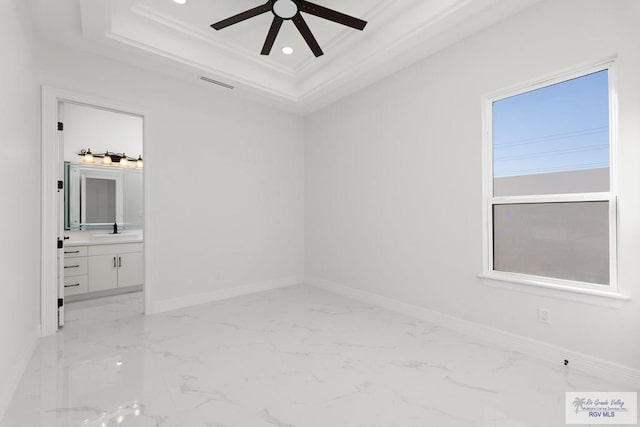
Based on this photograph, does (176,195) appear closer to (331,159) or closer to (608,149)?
(331,159)

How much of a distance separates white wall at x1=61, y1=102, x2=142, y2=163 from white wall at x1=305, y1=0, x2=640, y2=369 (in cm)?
311

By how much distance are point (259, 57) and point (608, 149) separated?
12.2 ft

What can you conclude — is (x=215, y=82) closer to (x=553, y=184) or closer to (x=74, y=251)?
(x=74, y=251)

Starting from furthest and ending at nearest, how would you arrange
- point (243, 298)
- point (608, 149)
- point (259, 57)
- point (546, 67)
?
point (243, 298) → point (259, 57) → point (546, 67) → point (608, 149)

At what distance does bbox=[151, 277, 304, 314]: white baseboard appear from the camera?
3732 millimetres

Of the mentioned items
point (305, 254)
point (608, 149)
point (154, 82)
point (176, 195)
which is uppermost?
point (154, 82)

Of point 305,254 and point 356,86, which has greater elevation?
point 356,86

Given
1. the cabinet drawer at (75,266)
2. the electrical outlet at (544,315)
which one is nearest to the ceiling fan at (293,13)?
the electrical outlet at (544,315)

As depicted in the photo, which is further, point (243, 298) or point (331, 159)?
point (331, 159)

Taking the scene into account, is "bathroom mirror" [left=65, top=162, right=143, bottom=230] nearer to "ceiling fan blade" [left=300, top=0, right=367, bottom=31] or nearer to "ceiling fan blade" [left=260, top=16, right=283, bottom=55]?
"ceiling fan blade" [left=260, top=16, right=283, bottom=55]

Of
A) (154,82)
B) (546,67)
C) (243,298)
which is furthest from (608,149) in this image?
(154,82)

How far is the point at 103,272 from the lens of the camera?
4.38m

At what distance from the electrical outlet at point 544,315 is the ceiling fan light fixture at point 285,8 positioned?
10.8 feet

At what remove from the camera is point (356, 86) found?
4.04 m
